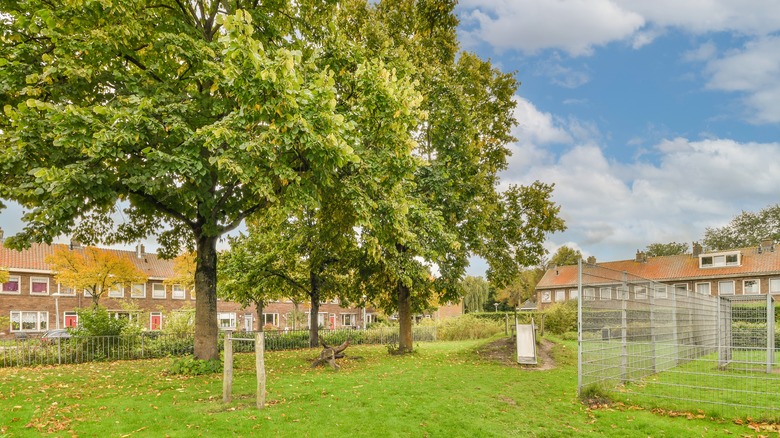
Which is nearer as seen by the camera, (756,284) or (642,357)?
(642,357)

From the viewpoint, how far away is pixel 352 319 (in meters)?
69.8

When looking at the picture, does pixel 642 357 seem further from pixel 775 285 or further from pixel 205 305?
pixel 775 285

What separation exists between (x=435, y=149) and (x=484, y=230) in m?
4.07

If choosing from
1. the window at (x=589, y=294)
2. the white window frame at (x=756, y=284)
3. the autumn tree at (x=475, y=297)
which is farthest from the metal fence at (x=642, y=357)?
the autumn tree at (x=475, y=297)

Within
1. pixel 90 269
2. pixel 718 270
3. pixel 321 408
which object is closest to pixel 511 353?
pixel 321 408

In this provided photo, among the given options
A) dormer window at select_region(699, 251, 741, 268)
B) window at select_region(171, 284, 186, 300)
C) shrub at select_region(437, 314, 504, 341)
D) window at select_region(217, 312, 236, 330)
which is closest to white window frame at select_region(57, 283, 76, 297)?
window at select_region(171, 284, 186, 300)

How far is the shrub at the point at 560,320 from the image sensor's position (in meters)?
33.9

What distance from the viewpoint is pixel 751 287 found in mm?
48875

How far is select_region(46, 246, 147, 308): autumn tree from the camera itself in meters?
35.1

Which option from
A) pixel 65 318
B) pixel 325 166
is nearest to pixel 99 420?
pixel 325 166

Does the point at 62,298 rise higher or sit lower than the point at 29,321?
higher

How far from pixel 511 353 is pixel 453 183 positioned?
7947 mm

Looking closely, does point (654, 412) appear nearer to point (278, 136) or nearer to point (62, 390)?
point (278, 136)

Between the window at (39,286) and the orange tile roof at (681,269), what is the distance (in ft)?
168
